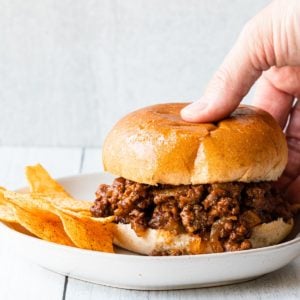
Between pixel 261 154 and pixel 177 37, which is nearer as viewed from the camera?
pixel 261 154

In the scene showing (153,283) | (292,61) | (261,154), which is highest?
(292,61)

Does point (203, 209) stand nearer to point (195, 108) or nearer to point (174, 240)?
point (174, 240)

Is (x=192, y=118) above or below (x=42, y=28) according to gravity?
above

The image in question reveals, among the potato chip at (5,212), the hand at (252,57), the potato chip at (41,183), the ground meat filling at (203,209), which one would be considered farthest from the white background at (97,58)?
the ground meat filling at (203,209)

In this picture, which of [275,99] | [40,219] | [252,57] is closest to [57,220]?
[40,219]

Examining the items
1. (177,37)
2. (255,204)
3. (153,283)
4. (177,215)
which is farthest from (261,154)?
(177,37)

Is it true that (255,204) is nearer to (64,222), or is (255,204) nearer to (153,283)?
(153,283)

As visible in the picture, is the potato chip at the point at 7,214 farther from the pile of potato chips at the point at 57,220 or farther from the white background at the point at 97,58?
the white background at the point at 97,58
